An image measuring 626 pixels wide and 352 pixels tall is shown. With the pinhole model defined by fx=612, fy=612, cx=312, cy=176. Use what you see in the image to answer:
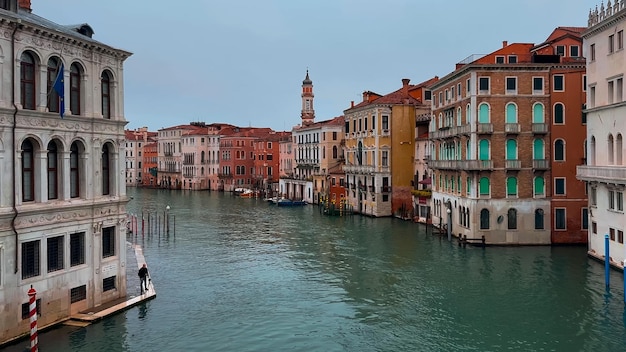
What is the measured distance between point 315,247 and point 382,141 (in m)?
17.0

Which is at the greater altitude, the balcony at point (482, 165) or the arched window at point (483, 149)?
the arched window at point (483, 149)

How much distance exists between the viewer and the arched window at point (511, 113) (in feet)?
101

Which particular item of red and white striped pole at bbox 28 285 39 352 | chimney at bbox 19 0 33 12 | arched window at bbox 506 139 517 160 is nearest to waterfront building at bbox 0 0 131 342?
chimney at bbox 19 0 33 12

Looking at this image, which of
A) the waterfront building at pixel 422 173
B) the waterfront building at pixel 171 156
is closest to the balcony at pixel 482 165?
the waterfront building at pixel 422 173

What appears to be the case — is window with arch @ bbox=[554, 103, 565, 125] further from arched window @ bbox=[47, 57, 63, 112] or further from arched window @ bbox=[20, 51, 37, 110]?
arched window @ bbox=[20, 51, 37, 110]

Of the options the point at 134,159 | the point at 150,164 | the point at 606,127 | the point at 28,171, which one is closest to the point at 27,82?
the point at 28,171

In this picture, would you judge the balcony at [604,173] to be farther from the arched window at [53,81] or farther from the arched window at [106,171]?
the arched window at [53,81]

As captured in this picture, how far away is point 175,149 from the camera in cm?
10125

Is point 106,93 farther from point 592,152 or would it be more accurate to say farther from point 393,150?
point 393,150

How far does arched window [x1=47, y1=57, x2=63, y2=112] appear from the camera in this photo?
15.6 metres

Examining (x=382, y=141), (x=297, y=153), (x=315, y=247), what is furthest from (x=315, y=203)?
(x=315, y=247)

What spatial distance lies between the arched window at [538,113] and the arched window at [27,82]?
23855 millimetres

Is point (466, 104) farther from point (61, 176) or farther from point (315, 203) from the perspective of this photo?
point (315, 203)

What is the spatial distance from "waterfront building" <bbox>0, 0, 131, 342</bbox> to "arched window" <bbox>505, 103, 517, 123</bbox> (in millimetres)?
19920
